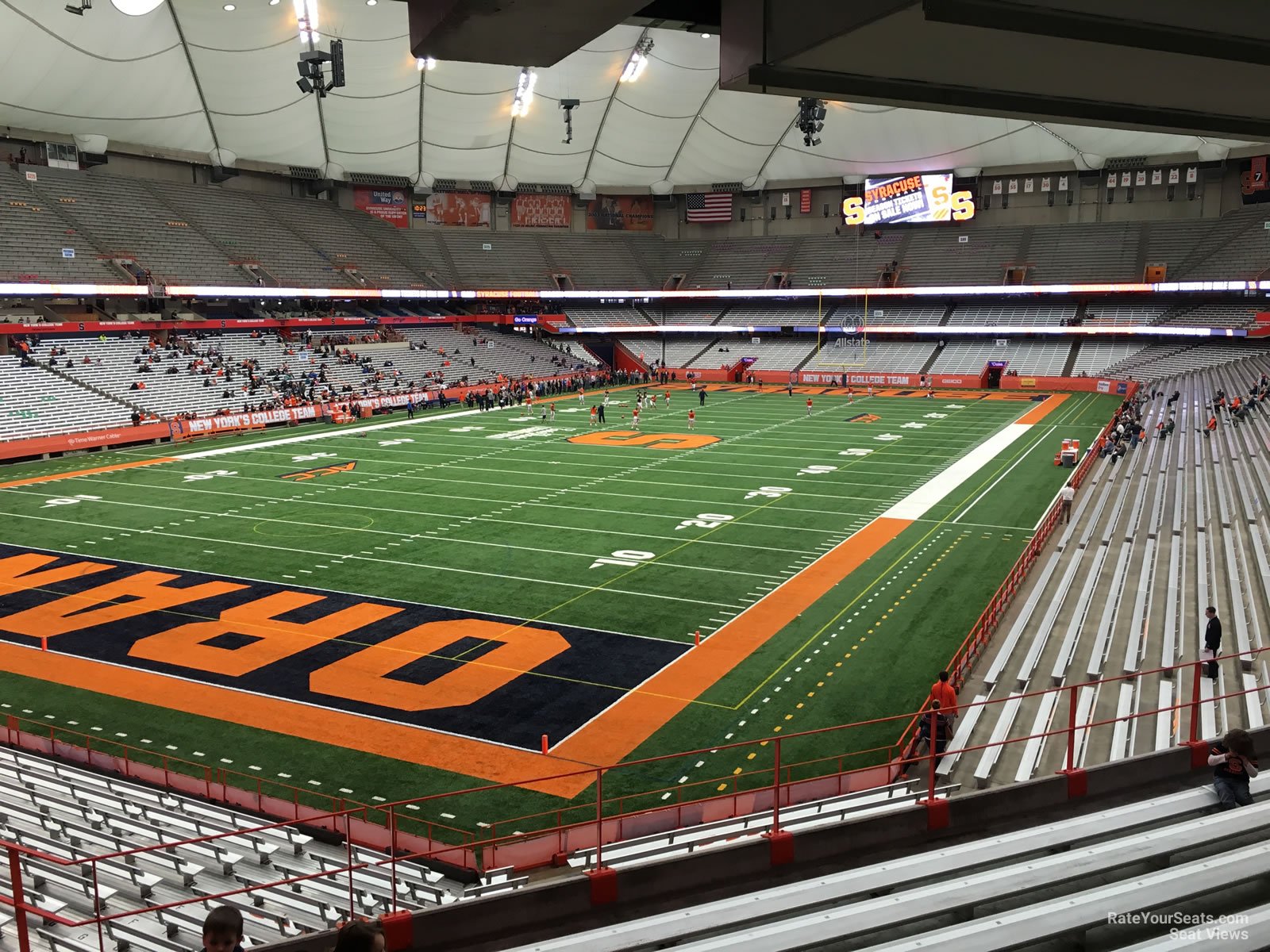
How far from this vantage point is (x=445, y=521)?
81.7 feet

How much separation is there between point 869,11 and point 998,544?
68.8 ft

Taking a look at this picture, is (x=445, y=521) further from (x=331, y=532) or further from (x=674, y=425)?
(x=674, y=425)

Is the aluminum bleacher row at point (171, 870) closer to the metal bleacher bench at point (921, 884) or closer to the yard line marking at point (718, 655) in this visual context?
the metal bleacher bench at point (921, 884)

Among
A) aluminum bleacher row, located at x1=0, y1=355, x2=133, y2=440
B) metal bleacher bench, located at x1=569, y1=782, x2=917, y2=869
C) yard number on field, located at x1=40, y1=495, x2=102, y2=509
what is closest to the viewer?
metal bleacher bench, located at x1=569, y1=782, x2=917, y2=869

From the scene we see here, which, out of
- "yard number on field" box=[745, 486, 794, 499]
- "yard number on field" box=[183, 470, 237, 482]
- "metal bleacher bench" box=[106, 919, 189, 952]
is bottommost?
"metal bleacher bench" box=[106, 919, 189, 952]

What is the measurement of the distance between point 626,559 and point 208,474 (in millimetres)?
17916

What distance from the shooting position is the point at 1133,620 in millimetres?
15289

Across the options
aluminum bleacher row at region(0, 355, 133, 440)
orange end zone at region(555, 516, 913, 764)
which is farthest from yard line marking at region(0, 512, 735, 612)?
aluminum bleacher row at region(0, 355, 133, 440)

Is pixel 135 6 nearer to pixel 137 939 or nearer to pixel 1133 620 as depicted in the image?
pixel 1133 620

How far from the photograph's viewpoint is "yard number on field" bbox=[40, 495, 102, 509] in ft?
90.0

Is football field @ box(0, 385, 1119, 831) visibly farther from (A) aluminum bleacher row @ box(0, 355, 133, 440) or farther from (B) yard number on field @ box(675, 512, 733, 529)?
(A) aluminum bleacher row @ box(0, 355, 133, 440)

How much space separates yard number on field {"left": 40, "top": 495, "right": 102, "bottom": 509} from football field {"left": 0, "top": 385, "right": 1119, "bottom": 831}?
24 cm

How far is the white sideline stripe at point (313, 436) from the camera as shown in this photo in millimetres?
36750

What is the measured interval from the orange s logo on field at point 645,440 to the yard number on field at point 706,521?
467 inches
